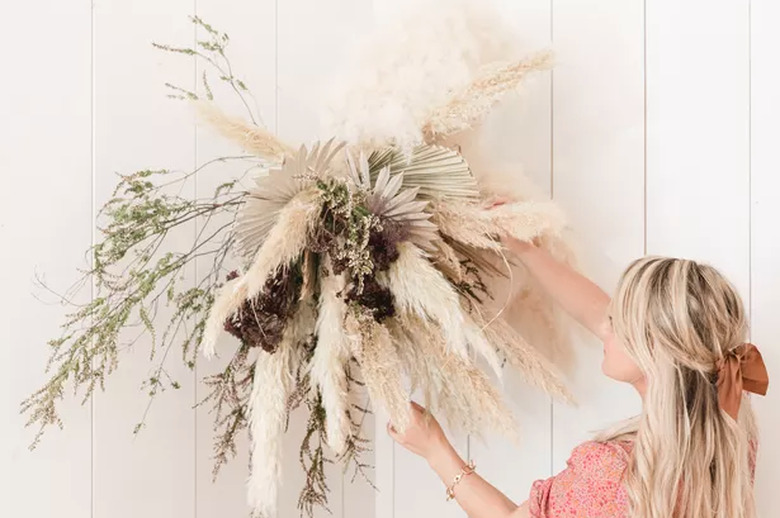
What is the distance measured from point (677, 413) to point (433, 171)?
0.53m

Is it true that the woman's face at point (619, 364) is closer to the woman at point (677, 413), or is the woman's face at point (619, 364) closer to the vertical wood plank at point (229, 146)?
the woman at point (677, 413)

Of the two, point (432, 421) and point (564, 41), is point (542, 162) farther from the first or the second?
point (432, 421)

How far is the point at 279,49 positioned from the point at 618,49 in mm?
695

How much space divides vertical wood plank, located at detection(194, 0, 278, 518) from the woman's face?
72 centimetres

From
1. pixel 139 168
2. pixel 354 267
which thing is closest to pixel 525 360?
pixel 354 267

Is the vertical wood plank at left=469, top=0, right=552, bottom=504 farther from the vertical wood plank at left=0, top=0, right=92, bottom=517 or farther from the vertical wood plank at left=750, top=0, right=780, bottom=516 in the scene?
the vertical wood plank at left=0, top=0, right=92, bottom=517

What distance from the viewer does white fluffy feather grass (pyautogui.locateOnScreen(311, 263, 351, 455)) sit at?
1.23 meters

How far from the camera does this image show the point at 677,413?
4.01 ft

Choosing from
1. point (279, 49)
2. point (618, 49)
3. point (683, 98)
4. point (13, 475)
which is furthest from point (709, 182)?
point (13, 475)

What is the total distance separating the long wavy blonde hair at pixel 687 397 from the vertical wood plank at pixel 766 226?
25 centimetres

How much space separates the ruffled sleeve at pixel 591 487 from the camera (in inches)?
48.1

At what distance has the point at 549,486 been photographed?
4.25 feet

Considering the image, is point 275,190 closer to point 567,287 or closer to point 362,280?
point 362,280

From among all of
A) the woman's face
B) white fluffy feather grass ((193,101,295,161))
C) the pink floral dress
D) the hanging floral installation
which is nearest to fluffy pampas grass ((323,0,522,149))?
the hanging floral installation
